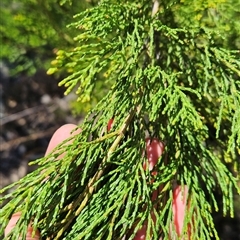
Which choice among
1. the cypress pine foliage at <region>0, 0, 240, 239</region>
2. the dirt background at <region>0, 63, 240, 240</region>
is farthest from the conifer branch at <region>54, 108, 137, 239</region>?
the dirt background at <region>0, 63, 240, 240</region>

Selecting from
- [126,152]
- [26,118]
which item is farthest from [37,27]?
[26,118]

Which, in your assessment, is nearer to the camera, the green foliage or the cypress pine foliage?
the cypress pine foliage

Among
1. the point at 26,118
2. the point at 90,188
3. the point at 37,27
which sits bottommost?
the point at 26,118

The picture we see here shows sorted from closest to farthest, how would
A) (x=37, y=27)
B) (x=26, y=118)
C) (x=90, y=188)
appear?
(x=90, y=188)
(x=37, y=27)
(x=26, y=118)

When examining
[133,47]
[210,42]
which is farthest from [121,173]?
[210,42]

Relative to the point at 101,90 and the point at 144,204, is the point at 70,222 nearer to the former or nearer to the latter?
the point at 144,204

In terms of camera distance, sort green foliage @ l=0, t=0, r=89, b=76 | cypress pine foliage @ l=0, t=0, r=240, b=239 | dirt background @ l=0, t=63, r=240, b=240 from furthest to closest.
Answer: dirt background @ l=0, t=63, r=240, b=240
green foliage @ l=0, t=0, r=89, b=76
cypress pine foliage @ l=0, t=0, r=240, b=239

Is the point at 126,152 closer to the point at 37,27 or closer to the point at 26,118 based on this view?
the point at 37,27

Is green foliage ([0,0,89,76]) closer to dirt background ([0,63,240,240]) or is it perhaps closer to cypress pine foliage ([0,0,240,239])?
cypress pine foliage ([0,0,240,239])
